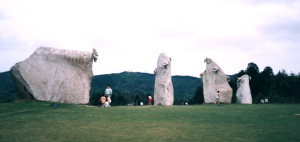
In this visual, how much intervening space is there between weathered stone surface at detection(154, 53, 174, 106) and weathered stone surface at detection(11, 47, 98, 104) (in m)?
6.47

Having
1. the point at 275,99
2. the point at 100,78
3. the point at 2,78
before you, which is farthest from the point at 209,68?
the point at 100,78

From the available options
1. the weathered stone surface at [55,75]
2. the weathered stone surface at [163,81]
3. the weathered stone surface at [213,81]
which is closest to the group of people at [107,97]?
the weathered stone surface at [55,75]

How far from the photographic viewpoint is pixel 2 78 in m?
94.4

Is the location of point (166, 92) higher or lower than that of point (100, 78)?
lower

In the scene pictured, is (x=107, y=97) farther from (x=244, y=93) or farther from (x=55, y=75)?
(x=244, y=93)

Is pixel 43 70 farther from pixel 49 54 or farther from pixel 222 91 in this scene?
pixel 222 91

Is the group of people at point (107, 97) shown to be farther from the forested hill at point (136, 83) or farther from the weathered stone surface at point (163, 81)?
the forested hill at point (136, 83)

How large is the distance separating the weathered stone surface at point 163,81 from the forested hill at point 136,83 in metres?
77.3

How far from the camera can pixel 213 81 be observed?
27.2 meters

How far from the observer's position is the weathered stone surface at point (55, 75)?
15.3 m

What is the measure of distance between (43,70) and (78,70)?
225 centimetres

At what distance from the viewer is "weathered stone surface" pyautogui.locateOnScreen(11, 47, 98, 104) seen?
50.1 ft

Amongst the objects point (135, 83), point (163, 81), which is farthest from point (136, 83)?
point (163, 81)

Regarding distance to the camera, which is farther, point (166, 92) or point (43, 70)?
point (166, 92)
